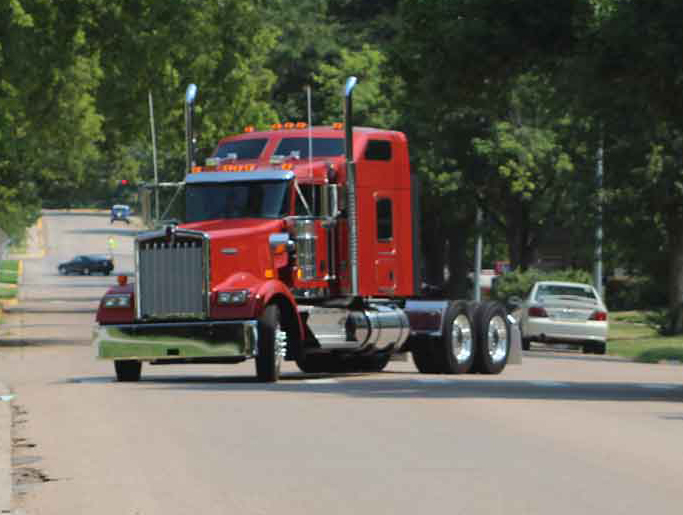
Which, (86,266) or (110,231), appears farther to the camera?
(110,231)

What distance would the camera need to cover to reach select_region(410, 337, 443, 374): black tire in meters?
26.8

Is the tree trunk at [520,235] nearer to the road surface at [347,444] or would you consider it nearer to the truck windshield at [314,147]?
the road surface at [347,444]

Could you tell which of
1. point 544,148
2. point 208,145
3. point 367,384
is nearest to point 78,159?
point 208,145

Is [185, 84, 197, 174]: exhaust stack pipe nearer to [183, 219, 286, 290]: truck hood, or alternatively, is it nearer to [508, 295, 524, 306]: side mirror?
[183, 219, 286, 290]: truck hood

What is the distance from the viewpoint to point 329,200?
25.2m

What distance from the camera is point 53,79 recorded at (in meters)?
41.7

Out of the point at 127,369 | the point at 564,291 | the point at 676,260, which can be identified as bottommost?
the point at 127,369

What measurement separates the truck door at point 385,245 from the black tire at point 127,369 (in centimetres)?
378

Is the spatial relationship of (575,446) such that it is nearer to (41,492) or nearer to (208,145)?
(41,492)

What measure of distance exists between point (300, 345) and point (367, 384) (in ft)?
3.39

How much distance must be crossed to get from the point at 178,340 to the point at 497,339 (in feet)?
20.8

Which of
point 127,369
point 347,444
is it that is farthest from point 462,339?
point 347,444

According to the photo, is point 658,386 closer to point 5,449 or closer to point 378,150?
point 378,150

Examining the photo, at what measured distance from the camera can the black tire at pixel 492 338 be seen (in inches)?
1077
